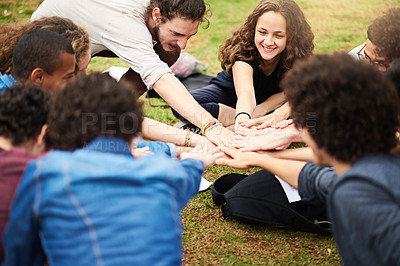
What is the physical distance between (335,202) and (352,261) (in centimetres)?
30

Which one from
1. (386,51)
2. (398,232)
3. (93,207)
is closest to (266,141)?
(386,51)

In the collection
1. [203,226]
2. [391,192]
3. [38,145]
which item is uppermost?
[391,192]

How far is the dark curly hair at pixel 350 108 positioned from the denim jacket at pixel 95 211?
678 mm

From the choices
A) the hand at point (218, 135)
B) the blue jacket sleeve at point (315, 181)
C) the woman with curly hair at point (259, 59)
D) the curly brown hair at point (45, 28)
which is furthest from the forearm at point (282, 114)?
the curly brown hair at point (45, 28)

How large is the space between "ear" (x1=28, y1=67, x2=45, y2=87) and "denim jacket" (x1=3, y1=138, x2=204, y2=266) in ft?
3.69

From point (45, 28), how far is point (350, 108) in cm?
216

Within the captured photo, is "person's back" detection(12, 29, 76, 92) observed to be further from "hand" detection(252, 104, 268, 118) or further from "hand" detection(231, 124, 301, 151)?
"hand" detection(252, 104, 268, 118)

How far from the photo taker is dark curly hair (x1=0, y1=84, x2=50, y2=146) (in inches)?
72.7

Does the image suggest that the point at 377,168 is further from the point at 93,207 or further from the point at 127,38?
the point at 127,38

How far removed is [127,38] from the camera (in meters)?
3.42

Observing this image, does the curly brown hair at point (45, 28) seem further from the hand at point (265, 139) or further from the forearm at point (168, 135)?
the hand at point (265, 139)

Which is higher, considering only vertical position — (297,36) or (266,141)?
(297,36)

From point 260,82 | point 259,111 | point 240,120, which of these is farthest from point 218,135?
point 260,82

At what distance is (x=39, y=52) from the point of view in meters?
2.47
